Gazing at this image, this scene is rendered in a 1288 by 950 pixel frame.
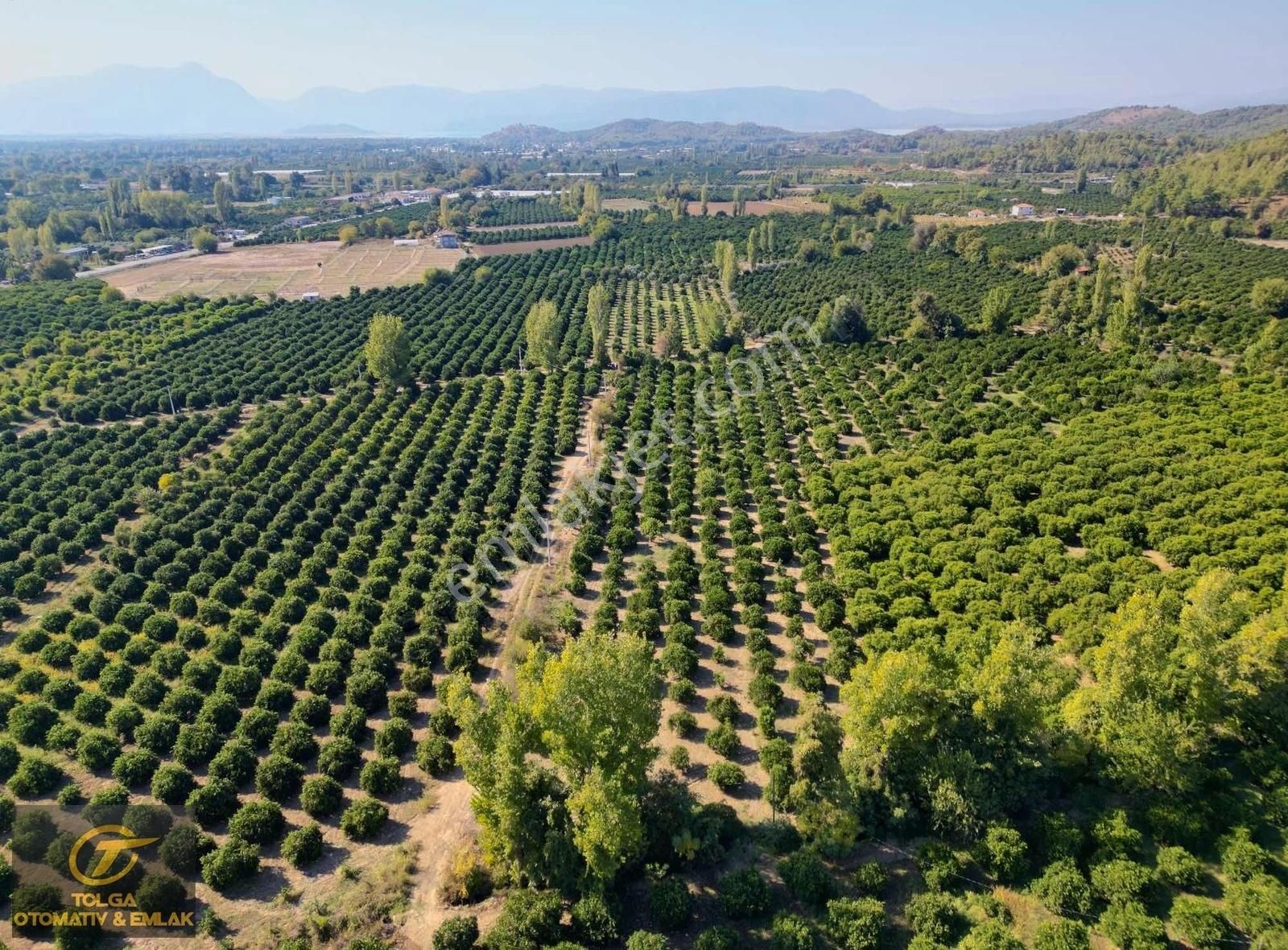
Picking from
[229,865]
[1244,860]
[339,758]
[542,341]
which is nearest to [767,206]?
[542,341]

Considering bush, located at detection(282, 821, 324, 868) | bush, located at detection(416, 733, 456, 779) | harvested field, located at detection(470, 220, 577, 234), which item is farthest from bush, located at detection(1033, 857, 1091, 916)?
harvested field, located at detection(470, 220, 577, 234)

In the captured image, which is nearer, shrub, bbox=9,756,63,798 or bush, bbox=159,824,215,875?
bush, bbox=159,824,215,875

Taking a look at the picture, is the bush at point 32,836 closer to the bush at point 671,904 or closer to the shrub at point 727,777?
the bush at point 671,904

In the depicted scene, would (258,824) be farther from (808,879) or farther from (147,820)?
(808,879)

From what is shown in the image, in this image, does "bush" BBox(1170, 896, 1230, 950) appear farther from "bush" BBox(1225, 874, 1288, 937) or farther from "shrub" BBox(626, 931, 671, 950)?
"shrub" BBox(626, 931, 671, 950)

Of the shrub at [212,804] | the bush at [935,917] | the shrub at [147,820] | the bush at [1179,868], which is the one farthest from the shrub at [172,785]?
the bush at [1179,868]
